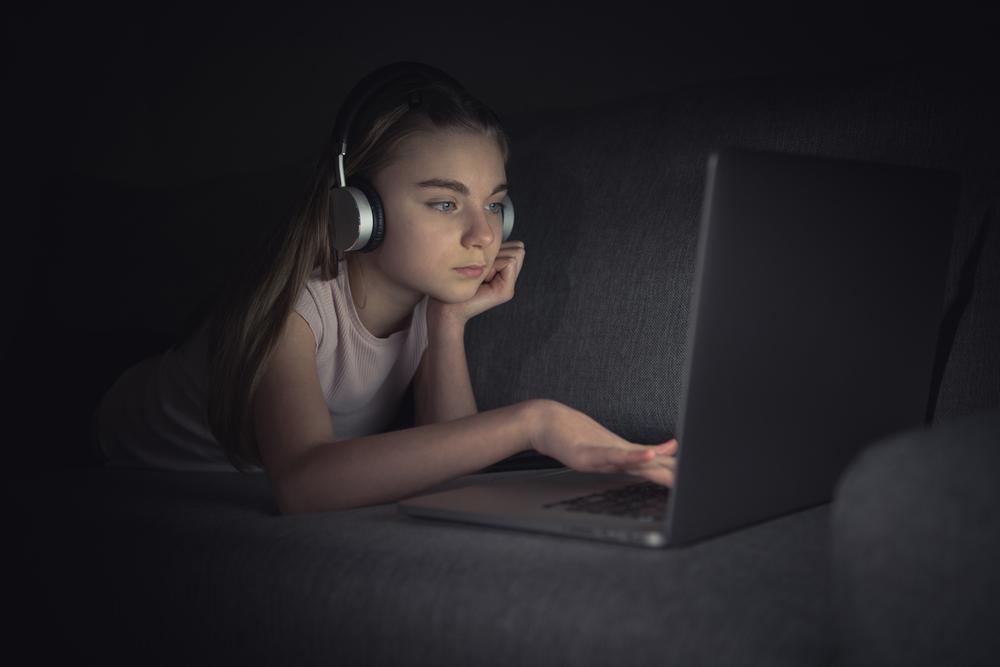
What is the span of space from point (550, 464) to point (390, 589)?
532 mm

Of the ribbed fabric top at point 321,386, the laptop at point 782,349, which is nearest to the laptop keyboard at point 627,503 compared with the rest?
the laptop at point 782,349

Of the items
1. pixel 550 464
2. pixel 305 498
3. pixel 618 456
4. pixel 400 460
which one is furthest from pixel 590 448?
pixel 550 464

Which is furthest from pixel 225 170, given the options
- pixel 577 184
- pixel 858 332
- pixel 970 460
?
pixel 970 460

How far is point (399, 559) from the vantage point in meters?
0.86

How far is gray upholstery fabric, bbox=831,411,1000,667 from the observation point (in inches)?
22.6

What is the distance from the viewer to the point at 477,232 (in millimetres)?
1215

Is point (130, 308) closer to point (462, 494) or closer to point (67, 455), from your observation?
point (67, 455)

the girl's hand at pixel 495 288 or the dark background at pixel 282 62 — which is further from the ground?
the dark background at pixel 282 62

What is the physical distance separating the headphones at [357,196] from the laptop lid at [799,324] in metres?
0.54

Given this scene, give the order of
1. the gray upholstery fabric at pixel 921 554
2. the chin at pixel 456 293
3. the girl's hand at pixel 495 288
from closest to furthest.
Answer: the gray upholstery fabric at pixel 921 554 → the chin at pixel 456 293 → the girl's hand at pixel 495 288

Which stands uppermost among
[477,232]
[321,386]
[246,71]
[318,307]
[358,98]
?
[246,71]

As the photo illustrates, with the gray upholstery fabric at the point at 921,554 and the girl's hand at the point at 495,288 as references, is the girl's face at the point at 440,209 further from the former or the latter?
the gray upholstery fabric at the point at 921,554

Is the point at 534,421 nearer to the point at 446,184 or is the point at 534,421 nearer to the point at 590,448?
the point at 590,448

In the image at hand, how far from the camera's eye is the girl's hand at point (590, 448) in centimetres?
90
